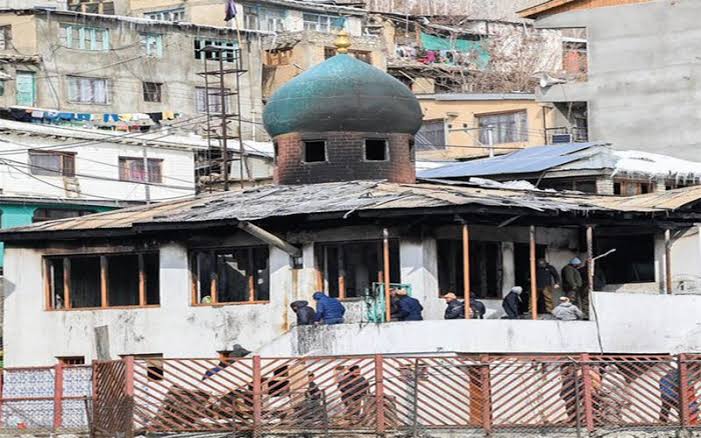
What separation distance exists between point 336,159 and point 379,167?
3.58 ft

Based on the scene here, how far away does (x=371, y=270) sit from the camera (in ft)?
140

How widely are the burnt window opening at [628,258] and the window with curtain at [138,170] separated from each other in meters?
28.5

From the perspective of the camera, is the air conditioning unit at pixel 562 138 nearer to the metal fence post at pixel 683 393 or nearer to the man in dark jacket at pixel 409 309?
the man in dark jacket at pixel 409 309

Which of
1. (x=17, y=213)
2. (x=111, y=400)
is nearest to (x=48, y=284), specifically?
(x=111, y=400)

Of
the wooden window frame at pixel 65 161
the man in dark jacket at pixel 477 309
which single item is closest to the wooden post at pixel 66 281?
the man in dark jacket at pixel 477 309

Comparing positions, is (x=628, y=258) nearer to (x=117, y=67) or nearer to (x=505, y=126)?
(x=505, y=126)

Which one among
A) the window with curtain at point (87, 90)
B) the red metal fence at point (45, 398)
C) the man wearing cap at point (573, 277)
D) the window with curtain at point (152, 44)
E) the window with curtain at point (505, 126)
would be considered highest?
the window with curtain at point (152, 44)

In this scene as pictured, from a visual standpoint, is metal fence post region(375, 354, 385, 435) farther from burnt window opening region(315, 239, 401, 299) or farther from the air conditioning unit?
the air conditioning unit

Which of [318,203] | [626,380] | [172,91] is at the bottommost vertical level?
[626,380]

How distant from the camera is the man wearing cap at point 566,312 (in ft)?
137

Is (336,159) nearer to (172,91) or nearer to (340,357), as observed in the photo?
(340,357)

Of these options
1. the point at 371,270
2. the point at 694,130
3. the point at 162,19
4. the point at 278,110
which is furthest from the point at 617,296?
the point at 162,19

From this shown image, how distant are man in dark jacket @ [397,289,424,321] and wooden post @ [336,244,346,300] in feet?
8.30

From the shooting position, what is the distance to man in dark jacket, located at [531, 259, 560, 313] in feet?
145
